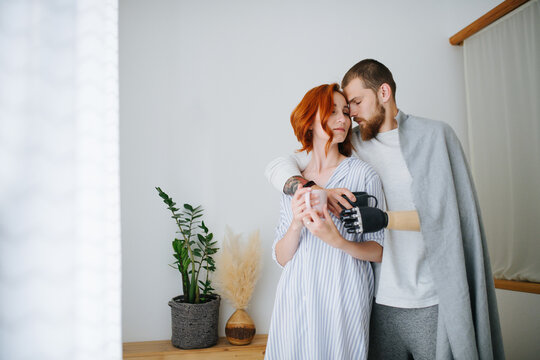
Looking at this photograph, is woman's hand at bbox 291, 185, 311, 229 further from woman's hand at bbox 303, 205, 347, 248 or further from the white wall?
the white wall

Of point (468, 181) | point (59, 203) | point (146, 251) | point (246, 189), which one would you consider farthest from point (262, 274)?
point (59, 203)

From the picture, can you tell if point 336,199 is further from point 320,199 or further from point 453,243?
point 453,243

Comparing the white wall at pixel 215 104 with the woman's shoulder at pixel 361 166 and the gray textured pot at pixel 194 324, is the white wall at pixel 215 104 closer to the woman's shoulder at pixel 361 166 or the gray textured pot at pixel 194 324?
the gray textured pot at pixel 194 324

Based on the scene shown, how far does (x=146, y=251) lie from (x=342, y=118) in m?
1.35

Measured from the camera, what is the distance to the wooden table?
5.81 ft

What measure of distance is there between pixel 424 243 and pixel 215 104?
1469 millimetres

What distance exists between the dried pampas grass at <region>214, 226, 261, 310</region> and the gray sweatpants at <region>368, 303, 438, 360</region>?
0.75 m

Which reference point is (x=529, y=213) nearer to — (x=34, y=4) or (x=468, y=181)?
(x=468, y=181)

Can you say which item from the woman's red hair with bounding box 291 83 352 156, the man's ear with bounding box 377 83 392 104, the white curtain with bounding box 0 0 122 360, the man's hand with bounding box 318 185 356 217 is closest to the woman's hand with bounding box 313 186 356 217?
the man's hand with bounding box 318 185 356 217

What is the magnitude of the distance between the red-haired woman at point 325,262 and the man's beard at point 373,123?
6 cm

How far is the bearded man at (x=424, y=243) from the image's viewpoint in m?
1.10

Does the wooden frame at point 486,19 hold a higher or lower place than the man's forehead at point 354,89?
higher

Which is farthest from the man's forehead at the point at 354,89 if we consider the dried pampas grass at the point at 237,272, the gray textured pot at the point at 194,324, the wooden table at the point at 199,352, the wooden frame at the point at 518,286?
the wooden frame at the point at 518,286

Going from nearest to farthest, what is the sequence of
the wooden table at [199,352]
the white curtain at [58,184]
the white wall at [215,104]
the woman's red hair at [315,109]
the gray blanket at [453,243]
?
the white curtain at [58,184]
the gray blanket at [453,243]
the woman's red hair at [315,109]
the wooden table at [199,352]
the white wall at [215,104]
